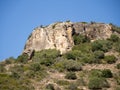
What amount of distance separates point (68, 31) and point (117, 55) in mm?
10207

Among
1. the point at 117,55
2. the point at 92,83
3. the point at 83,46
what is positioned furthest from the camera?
the point at 83,46

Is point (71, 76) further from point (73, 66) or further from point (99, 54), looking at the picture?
point (99, 54)

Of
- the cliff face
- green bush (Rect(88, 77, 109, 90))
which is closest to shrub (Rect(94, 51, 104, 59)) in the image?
the cliff face

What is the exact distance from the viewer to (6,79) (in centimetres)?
4800

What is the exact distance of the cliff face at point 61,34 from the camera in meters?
64.4

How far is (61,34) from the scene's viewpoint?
65062 millimetres

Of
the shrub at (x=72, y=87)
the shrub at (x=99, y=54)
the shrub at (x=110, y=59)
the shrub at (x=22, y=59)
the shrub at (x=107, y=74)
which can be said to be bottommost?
the shrub at (x=72, y=87)

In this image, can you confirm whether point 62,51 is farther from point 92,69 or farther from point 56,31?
point 92,69

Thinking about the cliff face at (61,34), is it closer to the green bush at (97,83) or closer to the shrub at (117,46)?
the shrub at (117,46)

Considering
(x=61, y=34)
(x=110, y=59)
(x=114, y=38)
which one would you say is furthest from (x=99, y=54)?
(x=61, y=34)

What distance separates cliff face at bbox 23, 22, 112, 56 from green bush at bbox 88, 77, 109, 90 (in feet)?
49.3

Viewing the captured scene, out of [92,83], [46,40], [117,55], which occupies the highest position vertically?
[46,40]

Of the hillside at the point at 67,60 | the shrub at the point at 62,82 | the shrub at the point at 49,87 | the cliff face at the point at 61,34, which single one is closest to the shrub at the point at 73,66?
the hillside at the point at 67,60

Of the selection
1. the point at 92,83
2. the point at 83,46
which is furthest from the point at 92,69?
the point at 83,46
